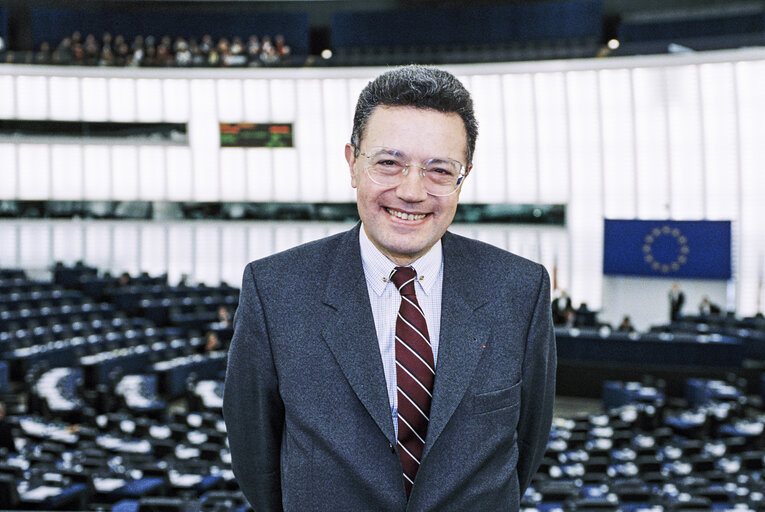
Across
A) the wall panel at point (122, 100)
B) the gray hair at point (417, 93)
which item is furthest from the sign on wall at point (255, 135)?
the gray hair at point (417, 93)

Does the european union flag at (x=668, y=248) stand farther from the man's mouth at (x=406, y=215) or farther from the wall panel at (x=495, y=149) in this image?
the man's mouth at (x=406, y=215)

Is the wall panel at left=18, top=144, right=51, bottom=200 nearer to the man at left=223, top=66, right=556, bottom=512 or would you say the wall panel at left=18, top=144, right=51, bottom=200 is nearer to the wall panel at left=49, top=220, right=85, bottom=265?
the wall panel at left=49, top=220, right=85, bottom=265

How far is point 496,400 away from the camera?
1.68 m

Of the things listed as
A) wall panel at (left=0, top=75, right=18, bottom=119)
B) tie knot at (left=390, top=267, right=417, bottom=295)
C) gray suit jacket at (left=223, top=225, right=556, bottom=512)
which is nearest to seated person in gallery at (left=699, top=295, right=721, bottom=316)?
gray suit jacket at (left=223, top=225, right=556, bottom=512)

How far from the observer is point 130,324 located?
1570 cm

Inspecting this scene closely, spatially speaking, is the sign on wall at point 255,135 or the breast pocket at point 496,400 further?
the sign on wall at point 255,135

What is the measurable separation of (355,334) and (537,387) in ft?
1.57

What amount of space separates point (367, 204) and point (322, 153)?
21194mm

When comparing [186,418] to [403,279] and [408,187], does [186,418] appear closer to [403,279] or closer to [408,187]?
[403,279]

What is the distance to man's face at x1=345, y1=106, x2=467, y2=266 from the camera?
5.28ft

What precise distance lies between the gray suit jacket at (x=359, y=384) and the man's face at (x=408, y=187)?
5.5 inches

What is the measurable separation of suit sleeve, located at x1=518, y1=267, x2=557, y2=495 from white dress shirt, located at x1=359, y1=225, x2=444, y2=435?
23cm

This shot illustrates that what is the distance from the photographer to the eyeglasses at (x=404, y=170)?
1627 mm

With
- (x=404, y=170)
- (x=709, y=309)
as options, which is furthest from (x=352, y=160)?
(x=709, y=309)
